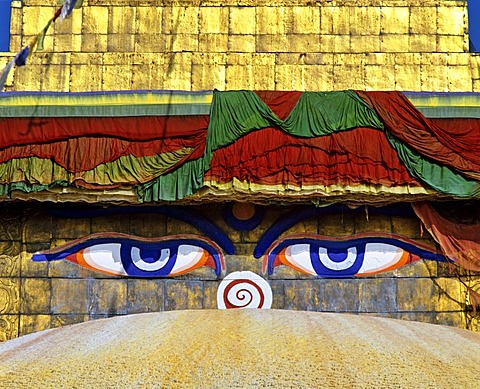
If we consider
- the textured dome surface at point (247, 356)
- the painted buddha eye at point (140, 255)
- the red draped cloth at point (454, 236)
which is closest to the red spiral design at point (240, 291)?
the painted buddha eye at point (140, 255)

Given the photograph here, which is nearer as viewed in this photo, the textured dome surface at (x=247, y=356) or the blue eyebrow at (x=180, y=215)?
the textured dome surface at (x=247, y=356)

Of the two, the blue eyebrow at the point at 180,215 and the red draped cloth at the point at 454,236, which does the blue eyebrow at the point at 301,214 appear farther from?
the blue eyebrow at the point at 180,215

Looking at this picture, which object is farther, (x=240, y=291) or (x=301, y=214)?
(x=301, y=214)

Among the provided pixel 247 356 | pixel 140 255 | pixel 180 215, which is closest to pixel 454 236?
pixel 180 215

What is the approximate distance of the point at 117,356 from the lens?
8.85 feet

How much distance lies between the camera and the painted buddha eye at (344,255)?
8.41 meters

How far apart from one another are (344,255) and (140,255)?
2.34 m

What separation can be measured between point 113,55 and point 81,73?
1.55ft

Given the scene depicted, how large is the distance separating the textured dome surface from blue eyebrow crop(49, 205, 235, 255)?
5.31 metres

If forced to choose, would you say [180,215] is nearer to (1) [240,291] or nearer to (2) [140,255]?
(2) [140,255]

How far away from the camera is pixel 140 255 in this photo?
8.45 metres

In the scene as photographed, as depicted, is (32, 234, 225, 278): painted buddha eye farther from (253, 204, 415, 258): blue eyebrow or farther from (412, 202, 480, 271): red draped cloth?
(412, 202, 480, 271): red draped cloth

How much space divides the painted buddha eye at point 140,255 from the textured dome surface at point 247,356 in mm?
5235

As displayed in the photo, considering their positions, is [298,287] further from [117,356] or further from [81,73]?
[117,356]
